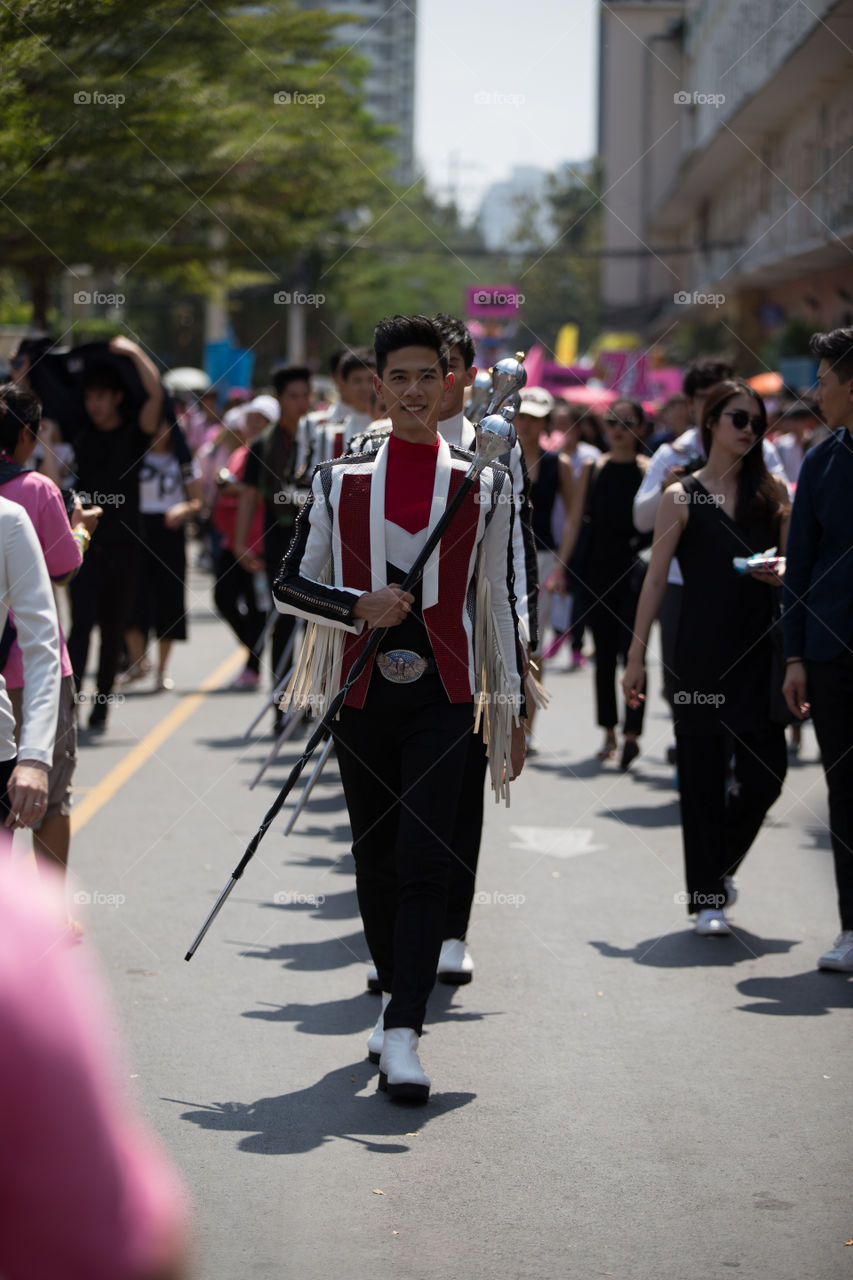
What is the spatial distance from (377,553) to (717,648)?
213 centimetres

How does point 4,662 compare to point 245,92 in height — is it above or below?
below

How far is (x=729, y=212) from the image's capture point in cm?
4378

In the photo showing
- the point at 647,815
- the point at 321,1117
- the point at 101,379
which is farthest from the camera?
the point at 101,379

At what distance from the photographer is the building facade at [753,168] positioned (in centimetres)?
2555

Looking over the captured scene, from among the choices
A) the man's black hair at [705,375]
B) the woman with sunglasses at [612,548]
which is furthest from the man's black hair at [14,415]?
the woman with sunglasses at [612,548]

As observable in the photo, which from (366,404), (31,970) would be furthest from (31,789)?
(366,404)

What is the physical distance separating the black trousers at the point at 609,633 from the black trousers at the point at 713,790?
3.63 m

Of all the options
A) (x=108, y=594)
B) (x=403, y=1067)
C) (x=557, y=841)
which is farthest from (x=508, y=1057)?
(x=108, y=594)

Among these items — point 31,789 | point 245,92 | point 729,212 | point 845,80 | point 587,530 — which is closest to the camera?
point 31,789

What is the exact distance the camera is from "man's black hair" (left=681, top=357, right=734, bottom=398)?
7.96 m

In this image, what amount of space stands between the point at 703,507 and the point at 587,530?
4.07 metres

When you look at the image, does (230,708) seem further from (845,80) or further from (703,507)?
(845,80)

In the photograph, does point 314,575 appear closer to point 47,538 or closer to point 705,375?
point 47,538

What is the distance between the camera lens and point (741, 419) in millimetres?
6215
